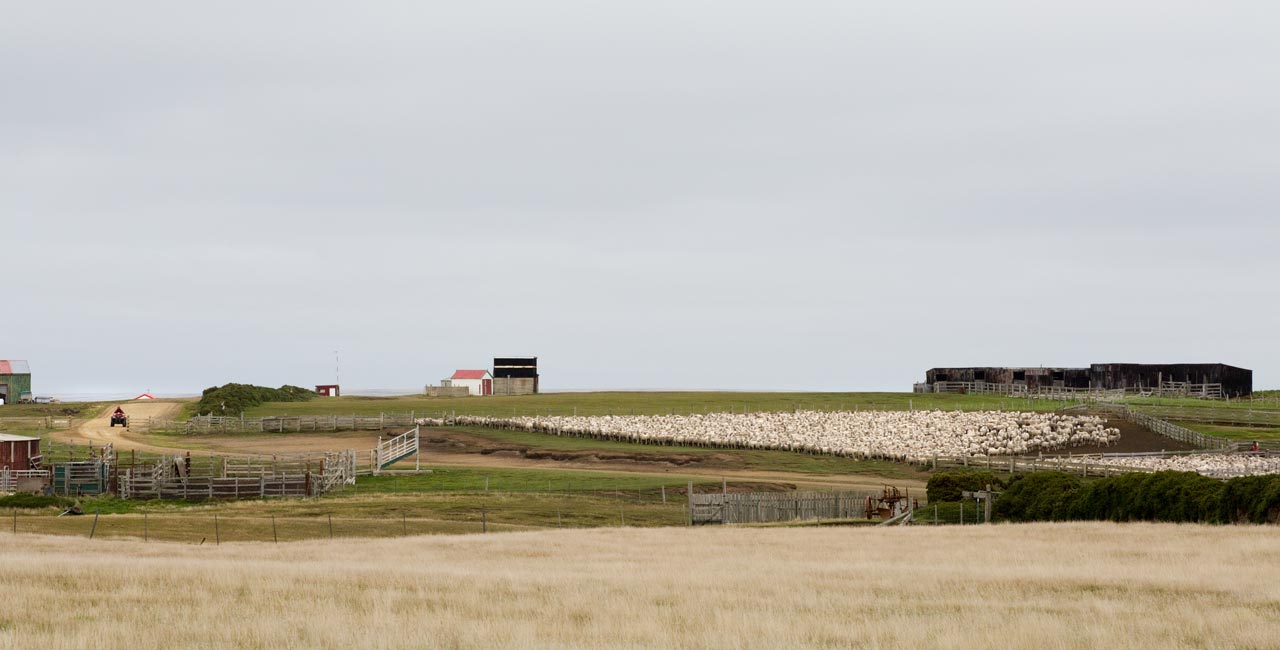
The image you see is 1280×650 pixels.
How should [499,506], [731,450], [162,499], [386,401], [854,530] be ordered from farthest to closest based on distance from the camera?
[386,401], [731,450], [162,499], [499,506], [854,530]

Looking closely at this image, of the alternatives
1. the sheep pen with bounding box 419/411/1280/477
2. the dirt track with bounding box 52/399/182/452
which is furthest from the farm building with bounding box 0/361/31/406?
the sheep pen with bounding box 419/411/1280/477

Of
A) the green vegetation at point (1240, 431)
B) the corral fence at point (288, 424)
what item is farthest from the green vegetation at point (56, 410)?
the green vegetation at point (1240, 431)

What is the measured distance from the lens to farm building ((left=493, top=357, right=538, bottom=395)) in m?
140

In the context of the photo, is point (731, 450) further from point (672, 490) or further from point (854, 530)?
point (854, 530)

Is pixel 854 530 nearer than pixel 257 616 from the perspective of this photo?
No

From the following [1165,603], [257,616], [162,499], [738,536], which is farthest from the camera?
[162,499]

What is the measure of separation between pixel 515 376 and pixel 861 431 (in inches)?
2700

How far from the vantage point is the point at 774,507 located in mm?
46438

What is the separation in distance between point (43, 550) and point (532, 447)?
4559 centimetres

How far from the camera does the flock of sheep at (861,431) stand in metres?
74.1

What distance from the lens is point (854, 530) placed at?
39.3m

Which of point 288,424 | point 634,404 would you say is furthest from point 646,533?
point 634,404

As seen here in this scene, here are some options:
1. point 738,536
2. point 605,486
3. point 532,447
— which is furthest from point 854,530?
point 532,447

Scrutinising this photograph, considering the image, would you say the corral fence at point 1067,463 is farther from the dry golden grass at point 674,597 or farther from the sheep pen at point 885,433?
the dry golden grass at point 674,597
